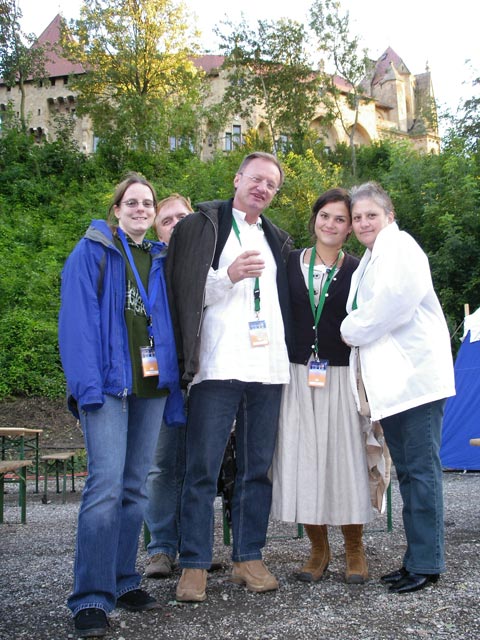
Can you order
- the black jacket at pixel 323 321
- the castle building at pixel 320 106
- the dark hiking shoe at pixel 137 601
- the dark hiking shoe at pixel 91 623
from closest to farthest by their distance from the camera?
the dark hiking shoe at pixel 91 623
the dark hiking shoe at pixel 137 601
the black jacket at pixel 323 321
the castle building at pixel 320 106

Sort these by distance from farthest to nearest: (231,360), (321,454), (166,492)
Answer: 1. (166,492)
2. (321,454)
3. (231,360)

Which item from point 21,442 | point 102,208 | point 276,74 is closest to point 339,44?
point 276,74

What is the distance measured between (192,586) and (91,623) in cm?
60

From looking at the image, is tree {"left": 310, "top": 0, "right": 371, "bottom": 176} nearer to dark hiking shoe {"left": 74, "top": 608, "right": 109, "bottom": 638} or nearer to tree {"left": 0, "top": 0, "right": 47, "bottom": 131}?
tree {"left": 0, "top": 0, "right": 47, "bottom": 131}

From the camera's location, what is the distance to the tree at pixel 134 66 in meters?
30.2

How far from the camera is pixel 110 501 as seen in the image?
2.87m

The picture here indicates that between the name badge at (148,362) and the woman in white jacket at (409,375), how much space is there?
94 cm

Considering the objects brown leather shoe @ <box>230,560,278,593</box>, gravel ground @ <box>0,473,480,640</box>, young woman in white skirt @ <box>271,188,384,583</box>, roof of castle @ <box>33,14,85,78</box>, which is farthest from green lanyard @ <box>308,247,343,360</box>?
roof of castle @ <box>33,14,85,78</box>

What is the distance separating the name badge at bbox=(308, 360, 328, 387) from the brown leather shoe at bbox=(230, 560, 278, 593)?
0.91m

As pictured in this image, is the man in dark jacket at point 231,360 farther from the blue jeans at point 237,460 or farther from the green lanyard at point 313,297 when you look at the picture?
the green lanyard at point 313,297

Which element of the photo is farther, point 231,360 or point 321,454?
point 321,454

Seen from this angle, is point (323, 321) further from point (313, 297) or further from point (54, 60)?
point (54, 60)

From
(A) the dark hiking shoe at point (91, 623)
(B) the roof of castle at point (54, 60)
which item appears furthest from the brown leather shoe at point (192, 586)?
(B) the roof of castle at point (54, 60)

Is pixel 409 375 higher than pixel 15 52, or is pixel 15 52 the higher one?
pixel 15 52
